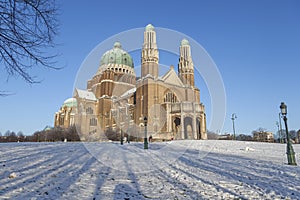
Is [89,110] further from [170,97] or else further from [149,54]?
[170,97]

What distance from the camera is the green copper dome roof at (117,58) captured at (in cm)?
6081

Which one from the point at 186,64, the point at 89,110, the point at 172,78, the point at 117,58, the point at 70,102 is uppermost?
the point at 117,58

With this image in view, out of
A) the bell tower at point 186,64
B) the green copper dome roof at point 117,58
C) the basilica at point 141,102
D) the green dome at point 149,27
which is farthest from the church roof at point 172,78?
the green copper dome roof at point 117,58

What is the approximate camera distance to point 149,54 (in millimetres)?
43281

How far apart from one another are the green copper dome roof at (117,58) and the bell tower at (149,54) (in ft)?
57.9

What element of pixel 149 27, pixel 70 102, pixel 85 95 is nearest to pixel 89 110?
pixel 85 95

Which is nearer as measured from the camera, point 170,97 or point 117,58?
point 170,97

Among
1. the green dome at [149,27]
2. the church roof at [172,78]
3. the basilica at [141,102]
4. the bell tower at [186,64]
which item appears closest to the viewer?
the basilica at [141,102]

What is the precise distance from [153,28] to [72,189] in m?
44.5

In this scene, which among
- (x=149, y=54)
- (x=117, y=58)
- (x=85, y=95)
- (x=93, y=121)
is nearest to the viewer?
(x=149, y=54)

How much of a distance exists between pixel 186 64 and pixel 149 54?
35.7 ft

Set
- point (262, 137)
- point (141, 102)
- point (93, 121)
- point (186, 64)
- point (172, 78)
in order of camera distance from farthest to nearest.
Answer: point (262, 137), point (93, 121), point (186, 64), point (172, 78), point (141, 102)

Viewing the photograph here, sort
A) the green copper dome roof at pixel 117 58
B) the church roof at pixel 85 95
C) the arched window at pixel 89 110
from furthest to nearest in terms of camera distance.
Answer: the green copper dome roof at pixel 117 58, the church roof at pixel 85 95, the arched window at pixel 89 110

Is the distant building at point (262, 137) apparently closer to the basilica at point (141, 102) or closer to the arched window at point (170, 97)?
the basilica at point (141, 102)
